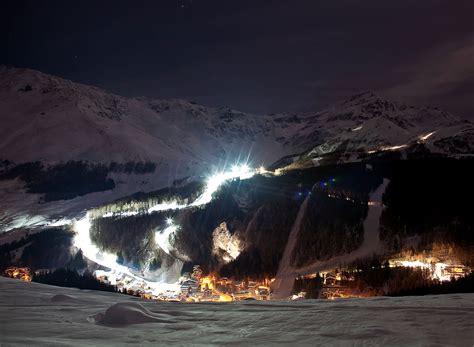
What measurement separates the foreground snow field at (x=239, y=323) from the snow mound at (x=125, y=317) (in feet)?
0.10

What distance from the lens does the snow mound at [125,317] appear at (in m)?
14.9

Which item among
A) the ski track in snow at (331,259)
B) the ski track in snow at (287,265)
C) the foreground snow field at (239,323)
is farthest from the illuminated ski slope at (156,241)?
the foreground snow field at (239,323)

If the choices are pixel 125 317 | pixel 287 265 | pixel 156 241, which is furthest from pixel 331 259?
pixel 125 317

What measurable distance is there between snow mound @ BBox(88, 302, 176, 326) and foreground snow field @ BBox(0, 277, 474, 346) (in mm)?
30

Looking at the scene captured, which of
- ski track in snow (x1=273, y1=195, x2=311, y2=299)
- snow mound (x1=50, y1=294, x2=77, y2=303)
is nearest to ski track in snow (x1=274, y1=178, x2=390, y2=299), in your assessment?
ski track in snow (x1=273, y1=195, x2=311, y2=299)

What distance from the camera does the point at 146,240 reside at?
491ft

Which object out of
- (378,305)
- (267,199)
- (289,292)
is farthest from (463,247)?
(378,305)

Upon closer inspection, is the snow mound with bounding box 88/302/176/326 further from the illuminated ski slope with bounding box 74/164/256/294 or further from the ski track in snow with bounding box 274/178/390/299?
the illuminated ski slope with bounding box 74/164/256/294

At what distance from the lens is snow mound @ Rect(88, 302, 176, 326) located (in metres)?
14.9

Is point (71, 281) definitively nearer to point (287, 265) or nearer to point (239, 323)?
point (287, 265)

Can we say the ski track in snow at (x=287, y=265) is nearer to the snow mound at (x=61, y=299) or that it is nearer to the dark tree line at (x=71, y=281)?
the dark tree line at (x=71, y=281)

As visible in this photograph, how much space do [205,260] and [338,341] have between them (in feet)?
393

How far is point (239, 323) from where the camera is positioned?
15.2 meters

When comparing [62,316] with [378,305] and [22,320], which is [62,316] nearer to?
[22,320]
